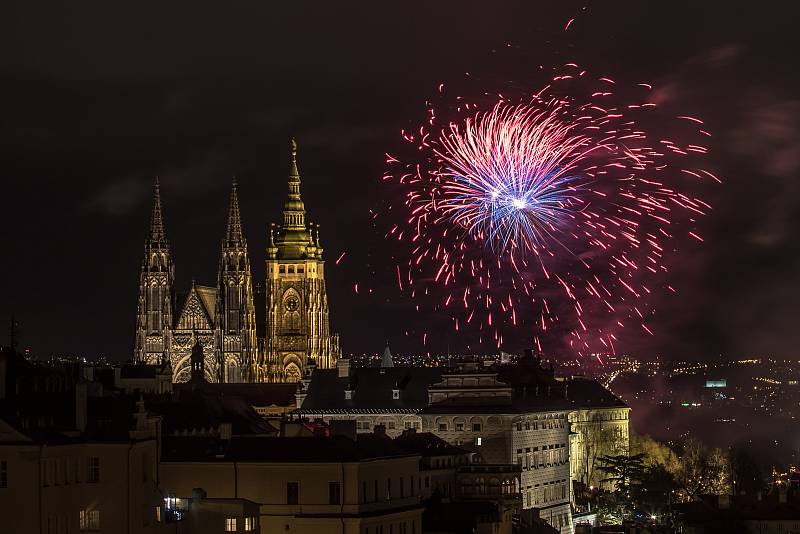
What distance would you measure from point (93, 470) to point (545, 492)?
72.4 metres

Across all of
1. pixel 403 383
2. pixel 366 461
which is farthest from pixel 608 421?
pixel 366 461

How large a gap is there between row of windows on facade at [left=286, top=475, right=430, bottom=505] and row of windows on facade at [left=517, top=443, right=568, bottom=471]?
5015 cm

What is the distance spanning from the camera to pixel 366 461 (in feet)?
297

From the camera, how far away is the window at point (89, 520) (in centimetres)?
7975

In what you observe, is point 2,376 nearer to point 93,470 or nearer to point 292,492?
point 93,470

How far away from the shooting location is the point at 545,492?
5915 inches

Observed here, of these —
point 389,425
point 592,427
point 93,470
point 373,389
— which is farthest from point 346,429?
point 592,427

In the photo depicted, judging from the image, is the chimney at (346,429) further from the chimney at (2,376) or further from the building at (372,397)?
the building at (372,397)

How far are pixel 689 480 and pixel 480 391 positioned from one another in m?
34.6

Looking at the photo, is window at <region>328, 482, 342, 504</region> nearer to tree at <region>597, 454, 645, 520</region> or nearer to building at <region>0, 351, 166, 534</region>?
building at <region>0, 351, 166, 534</region>

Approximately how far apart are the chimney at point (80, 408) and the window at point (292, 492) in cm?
898

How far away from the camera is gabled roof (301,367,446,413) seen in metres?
165

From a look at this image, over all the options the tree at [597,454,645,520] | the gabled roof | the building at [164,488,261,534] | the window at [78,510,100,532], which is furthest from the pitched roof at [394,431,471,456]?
the window at [78,510,100,532]

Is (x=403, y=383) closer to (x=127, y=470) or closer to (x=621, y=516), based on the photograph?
(x=621, y=516)
